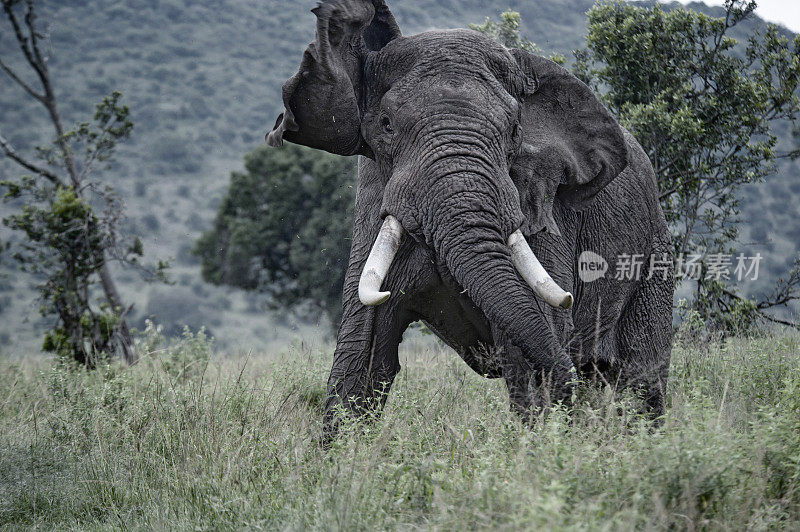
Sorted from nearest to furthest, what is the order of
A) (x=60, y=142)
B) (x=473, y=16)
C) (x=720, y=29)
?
1. (x=720, y=29)
2. (x=60, y=142)
3. (x=473, y=16)

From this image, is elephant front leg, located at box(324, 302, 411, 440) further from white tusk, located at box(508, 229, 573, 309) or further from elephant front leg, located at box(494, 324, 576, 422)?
white tusk, located at box(508, 229, 573, 309)

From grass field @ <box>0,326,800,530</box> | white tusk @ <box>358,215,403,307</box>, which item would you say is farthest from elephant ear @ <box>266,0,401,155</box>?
grass field @ <box>0,326,800,530</box>

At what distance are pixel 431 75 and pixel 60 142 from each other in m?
10.6

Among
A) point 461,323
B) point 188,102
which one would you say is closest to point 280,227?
point 461,323

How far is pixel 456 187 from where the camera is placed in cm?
499

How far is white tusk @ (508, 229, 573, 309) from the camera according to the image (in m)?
4.91

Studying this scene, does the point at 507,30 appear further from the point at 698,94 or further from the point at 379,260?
the point at 379,260

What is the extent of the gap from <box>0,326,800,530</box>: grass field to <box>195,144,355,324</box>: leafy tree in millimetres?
19339

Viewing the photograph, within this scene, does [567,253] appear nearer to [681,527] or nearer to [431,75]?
[431,75]

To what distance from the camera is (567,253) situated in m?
6.13

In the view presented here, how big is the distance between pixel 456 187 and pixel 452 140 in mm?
319

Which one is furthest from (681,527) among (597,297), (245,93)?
(245,93)

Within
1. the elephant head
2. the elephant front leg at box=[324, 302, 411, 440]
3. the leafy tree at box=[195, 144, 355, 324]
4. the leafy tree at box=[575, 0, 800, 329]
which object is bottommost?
the leafy tree at box=[195, 144, 355, 324]

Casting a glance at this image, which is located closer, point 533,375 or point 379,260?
point 379,260
